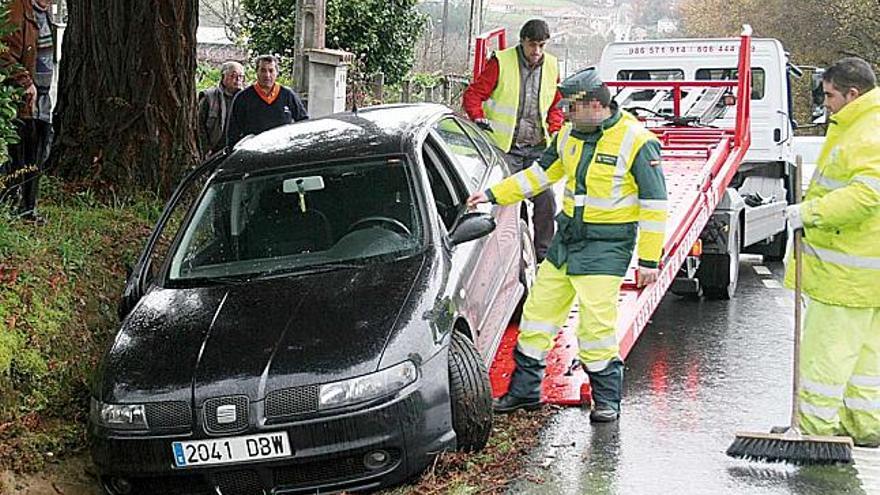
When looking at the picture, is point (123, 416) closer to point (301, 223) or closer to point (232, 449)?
point (232, 449)

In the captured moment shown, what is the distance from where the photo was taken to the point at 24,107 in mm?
8070

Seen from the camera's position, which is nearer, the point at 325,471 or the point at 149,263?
the point at 325,471

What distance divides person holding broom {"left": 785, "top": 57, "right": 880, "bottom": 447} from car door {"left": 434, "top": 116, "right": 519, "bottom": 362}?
1.65m

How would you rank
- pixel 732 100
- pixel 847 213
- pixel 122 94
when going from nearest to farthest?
pixel 847 213
pixel 122 94
pixel 732 100

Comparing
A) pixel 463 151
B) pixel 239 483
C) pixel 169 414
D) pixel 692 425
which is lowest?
pixel 692 425

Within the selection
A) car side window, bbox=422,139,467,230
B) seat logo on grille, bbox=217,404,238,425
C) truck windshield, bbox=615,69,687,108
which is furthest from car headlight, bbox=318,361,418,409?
truck windshield, bbox=615,69,687,108

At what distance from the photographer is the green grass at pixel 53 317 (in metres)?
6.32

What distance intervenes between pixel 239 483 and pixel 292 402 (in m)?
0.44

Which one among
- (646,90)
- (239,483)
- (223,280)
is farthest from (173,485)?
(646,90)

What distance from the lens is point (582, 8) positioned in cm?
5384

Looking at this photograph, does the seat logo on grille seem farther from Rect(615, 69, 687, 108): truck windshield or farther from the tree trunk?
Rect(615, 69, 687, 108): truck windshield

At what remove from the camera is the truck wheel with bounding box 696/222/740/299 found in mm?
11234

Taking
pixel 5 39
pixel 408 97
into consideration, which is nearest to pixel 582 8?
pixel 408 97

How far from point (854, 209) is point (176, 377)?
3.41 meters
